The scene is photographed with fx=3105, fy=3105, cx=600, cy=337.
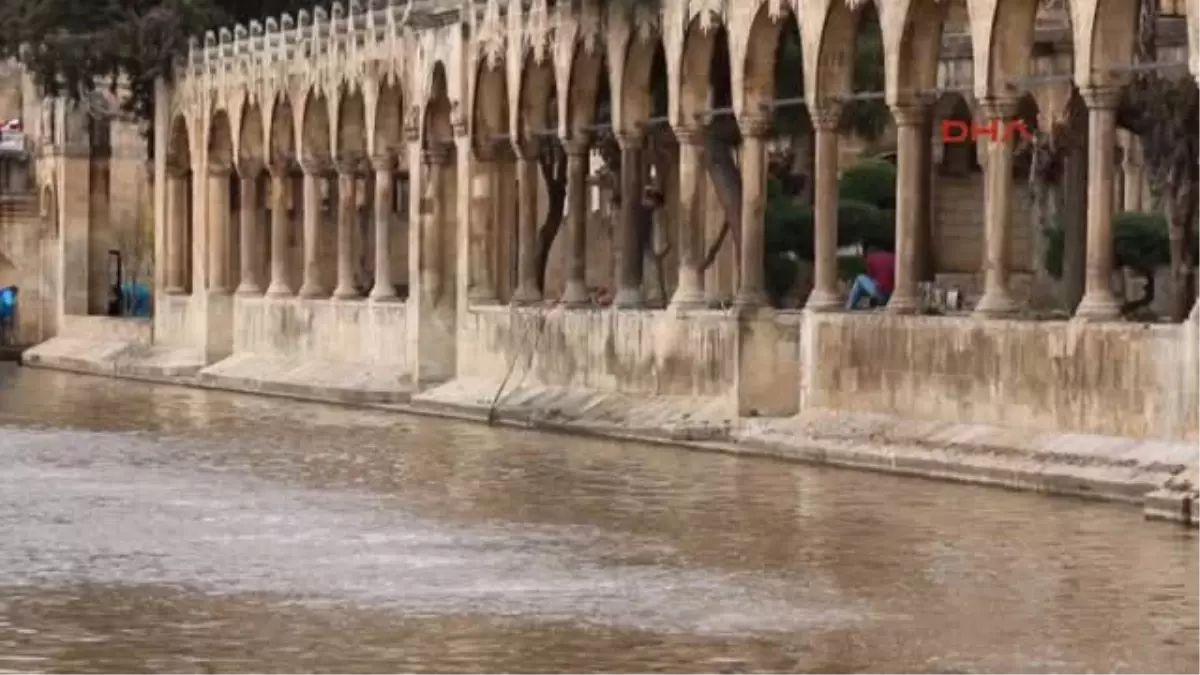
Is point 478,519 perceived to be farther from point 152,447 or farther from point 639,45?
point 639,45

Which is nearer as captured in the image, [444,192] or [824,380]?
[824,380]

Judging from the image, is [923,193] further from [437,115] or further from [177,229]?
[177,229]

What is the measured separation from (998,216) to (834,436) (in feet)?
9.33

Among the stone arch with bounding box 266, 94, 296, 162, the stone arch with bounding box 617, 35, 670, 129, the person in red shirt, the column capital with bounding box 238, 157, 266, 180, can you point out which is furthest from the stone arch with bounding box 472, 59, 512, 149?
the column capital with bounding box 238, 157, 266, 180

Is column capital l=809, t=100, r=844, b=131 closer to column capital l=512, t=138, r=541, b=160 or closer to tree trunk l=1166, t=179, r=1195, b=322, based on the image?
tree trunk l=1166, t=179, r=1195, b=322

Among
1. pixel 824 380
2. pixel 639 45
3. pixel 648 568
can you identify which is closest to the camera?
pixel 648 568

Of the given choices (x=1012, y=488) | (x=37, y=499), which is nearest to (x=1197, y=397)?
(x=1012, y=488)

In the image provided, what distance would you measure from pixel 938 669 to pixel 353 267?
123 ft

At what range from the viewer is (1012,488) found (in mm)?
26750

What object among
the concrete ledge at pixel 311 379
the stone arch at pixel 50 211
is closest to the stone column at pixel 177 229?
the concrete ledge at pixel 311 379

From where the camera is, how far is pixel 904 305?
1235 inches

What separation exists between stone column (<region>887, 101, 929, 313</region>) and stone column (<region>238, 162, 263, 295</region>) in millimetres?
25480

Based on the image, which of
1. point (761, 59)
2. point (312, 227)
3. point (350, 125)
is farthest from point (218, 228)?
point (761, 59)

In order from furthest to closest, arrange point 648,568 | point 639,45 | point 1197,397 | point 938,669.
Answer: point 639,45, point 1197,397, point 648,568, point 938,669
